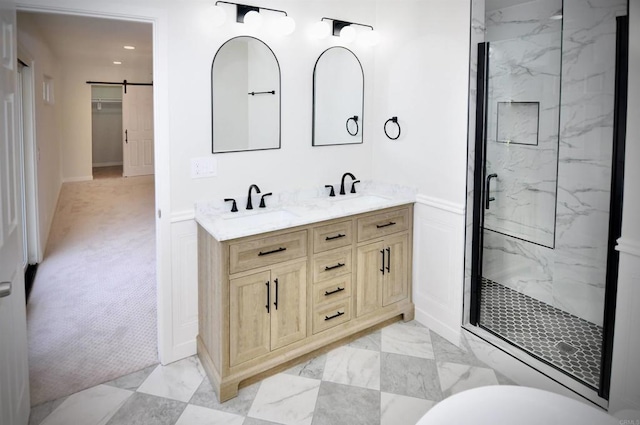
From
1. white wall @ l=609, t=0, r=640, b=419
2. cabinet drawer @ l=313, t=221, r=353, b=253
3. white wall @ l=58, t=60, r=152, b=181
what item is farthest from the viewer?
white wall @ l=58, t=60, r=152, b=181

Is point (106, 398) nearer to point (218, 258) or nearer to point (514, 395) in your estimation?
point (218, 258)

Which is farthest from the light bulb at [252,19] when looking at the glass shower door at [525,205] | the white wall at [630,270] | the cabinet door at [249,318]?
the white wall at [630,270]

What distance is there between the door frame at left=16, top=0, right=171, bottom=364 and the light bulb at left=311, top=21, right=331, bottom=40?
39.4 inches

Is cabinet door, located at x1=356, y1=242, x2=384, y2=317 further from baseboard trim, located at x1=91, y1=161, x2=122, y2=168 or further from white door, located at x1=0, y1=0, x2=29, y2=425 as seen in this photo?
baseboard trim, located at x1=91, y1=161, x2=122, y2=168

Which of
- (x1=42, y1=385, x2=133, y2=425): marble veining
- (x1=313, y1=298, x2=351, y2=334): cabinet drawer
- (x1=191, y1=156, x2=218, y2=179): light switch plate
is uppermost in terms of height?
(x1=191, y1=156, x2=218, y2=179): light switch plate

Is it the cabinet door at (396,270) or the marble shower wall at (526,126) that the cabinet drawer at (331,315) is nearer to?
the cabinet door at (396,270)

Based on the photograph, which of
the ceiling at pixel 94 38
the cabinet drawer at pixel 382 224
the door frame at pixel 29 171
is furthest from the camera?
the ceiling at pixel 94 38

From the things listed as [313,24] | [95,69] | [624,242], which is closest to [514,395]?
[624,242]

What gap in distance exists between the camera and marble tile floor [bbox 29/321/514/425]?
89.5 inches

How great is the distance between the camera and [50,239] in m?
5.27

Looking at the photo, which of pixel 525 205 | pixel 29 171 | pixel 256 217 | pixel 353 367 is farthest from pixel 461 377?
pixel 29 171

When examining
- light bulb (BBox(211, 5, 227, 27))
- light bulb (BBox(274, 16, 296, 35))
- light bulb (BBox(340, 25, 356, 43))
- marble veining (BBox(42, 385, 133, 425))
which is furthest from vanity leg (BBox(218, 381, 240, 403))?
light bulb (BBox(340, 25, 356, 43))

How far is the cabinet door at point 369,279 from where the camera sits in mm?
2980

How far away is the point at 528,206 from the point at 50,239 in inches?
199
